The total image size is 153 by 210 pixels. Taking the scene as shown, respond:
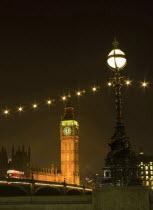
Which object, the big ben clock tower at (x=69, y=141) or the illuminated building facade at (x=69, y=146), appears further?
the big ben clock tower at (x=69, y=141)

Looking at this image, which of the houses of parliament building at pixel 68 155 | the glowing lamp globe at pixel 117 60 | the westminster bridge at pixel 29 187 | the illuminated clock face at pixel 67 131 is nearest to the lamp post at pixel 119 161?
the glowing lamp globe at pixel 117 60

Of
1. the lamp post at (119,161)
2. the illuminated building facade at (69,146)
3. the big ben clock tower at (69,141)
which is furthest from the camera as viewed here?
the big ben clock tower at (69,141)

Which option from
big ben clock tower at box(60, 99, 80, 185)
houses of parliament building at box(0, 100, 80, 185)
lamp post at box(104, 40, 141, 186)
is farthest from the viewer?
big ben clock tower at box(60, 99, 80, 185)

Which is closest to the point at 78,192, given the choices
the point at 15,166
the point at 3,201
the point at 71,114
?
the point at 15,166

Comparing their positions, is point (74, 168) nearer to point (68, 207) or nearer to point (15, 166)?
point (15, 166)

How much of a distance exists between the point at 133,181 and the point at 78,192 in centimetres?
7226

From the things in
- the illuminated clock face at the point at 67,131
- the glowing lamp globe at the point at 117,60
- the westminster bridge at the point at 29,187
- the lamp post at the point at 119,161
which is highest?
the illuminated clock face at the point at 67,131

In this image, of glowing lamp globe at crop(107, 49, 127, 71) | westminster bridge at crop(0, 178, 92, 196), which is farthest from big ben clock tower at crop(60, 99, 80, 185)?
glowing lamp globe at crop(107, 49, 127, 71)

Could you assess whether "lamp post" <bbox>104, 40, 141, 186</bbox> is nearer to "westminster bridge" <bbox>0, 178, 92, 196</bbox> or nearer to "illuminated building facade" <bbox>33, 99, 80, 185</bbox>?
"westminster bridge" <bbox>0, 178, 92, 196</bbox>

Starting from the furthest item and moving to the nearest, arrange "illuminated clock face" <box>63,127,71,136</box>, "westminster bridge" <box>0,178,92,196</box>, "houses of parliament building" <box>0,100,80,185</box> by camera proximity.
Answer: "illuminated clock face" <box>63,127,71,136</box> < "houses of parliament building" <box>0,100,80,185</box> < "westminster bridge" <box>0,178,92,196</box>

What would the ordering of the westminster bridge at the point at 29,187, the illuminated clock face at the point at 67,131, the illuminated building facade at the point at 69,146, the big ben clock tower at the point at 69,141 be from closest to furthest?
the westminster bridge at the point at 29,187, the illuminated building facade at the point at 69,146, the big ben clock tower at the point at 69,141, the illuminated clock face at the point at 67,131

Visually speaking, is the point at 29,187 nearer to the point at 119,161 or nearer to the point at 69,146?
the point at 119,161

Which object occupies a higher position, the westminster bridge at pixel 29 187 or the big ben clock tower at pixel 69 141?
the big ben clock tower at pixel 69 141

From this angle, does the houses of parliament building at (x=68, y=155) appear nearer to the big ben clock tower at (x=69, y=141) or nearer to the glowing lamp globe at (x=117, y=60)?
the big ben clock tower at (x=69, y=141)
